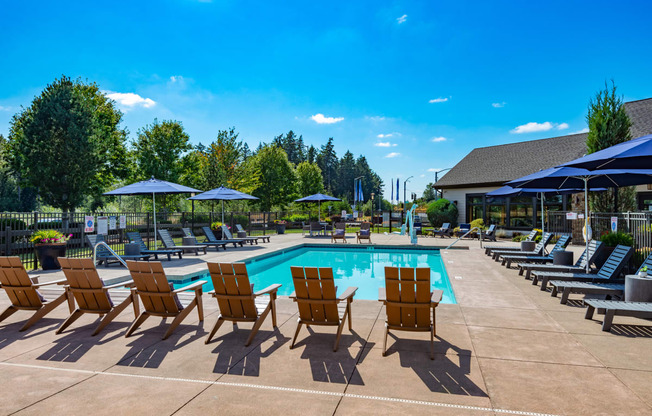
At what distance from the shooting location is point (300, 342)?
4.61 meters

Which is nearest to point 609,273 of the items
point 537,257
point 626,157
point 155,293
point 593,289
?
point 593,289

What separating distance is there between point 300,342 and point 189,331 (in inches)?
64.1

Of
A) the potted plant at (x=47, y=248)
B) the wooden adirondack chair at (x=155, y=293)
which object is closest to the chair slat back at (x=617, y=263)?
the wooden adirondack chair at (x=155, y=293)

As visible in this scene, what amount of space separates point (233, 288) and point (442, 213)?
22928mm

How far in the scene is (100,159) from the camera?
896 inches

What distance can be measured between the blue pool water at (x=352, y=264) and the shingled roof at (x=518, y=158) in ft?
40.0

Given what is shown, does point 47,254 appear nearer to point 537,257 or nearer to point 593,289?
point 593,289

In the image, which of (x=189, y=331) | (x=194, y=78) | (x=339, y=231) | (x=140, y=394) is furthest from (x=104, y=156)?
(x=140, y=394)

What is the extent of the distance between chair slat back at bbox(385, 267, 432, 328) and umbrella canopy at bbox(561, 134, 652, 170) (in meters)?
3.26

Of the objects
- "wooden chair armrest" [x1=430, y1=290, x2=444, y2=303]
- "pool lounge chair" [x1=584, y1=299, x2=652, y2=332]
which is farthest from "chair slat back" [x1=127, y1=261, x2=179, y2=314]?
"pool lounge chair" [x1=584, y1=299, x2=652, y2=332]

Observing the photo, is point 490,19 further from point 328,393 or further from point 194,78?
point 328,393

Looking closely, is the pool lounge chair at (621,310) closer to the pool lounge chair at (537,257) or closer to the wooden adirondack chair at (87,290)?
the pool lounge chair at (537,257)

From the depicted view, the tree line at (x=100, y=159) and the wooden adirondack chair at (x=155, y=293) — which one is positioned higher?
the tree line at (x=100, y=159)

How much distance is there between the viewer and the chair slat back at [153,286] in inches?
186
